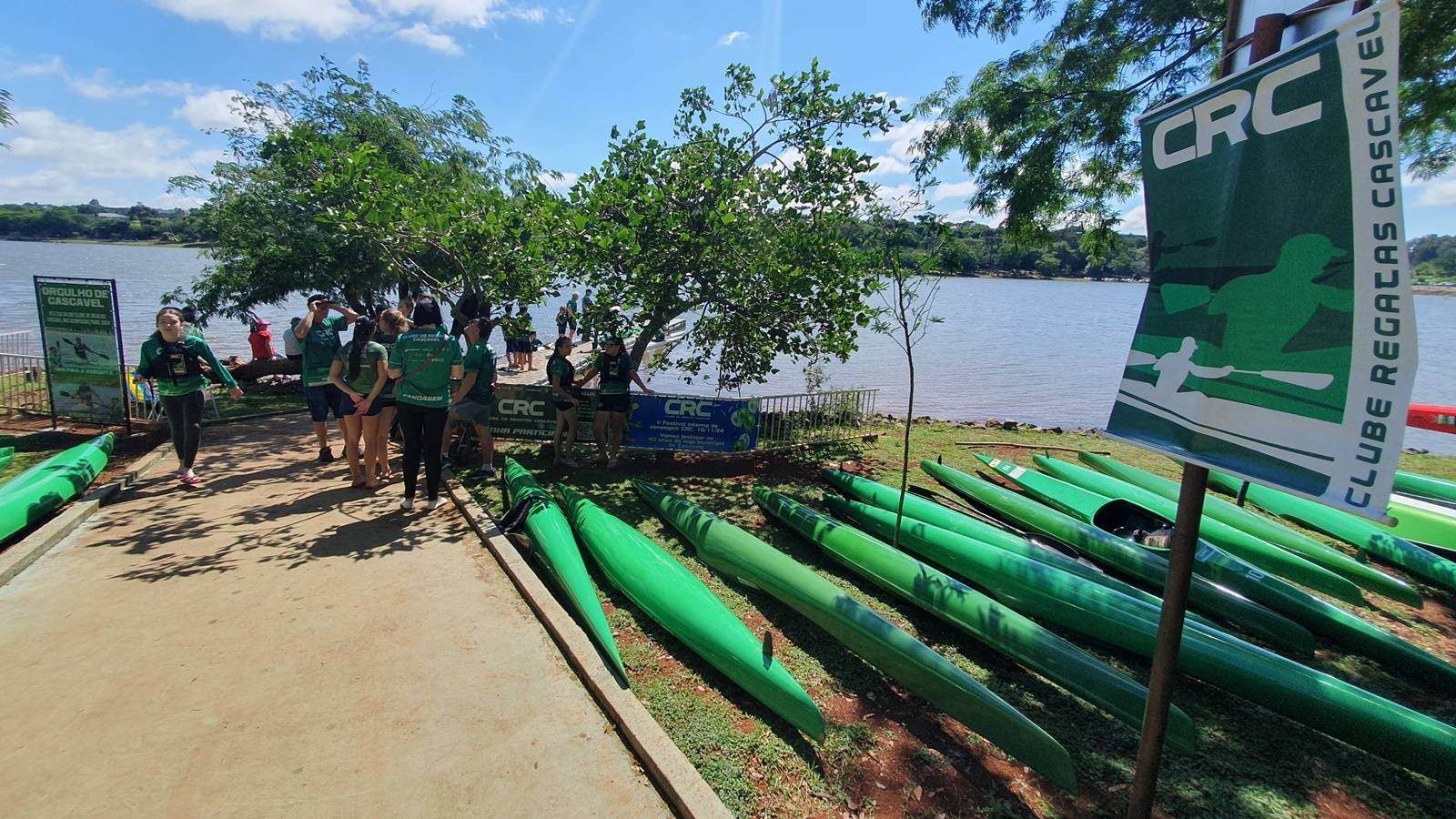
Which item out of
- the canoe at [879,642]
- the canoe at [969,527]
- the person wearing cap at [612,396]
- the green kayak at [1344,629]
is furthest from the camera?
the person wearing cap at [612,396]

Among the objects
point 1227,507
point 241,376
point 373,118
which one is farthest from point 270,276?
point 1227,507

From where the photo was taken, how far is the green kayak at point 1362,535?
5.99 m

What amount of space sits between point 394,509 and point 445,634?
2.50m

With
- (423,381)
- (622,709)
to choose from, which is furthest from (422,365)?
(622,709)

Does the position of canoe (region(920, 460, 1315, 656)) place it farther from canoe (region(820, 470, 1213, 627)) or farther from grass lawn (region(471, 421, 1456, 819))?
grass lawn (region(471, 421, 1456, 819))

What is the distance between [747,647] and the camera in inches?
154

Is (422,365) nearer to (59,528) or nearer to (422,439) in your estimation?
(422,439)

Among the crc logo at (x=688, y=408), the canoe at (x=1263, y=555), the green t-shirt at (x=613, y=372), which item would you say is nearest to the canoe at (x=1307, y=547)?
the canoe at (x=1263, y=555)

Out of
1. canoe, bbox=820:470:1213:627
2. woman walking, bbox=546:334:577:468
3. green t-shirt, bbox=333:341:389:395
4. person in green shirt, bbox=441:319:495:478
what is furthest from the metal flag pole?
woman walking, bbox=546:334:577:468

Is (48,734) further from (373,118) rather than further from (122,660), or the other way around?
(373,118)


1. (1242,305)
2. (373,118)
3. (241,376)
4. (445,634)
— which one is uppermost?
(373,118)

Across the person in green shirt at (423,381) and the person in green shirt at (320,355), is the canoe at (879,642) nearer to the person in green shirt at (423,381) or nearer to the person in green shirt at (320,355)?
the person in green shirt at (423,381)

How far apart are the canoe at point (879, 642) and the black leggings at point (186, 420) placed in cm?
492

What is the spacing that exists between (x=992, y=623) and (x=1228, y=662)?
139cm
